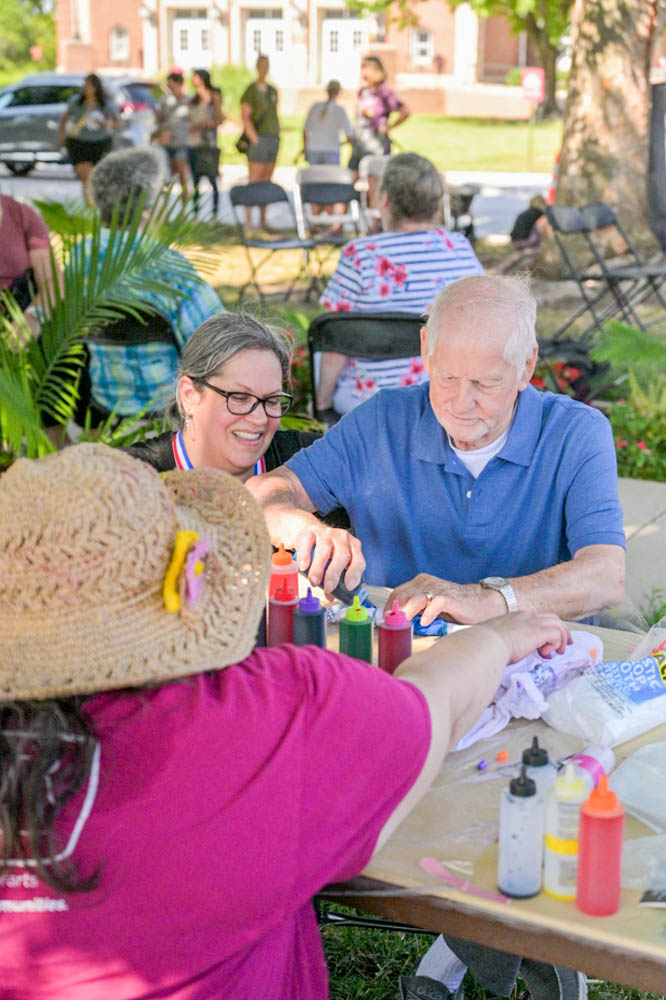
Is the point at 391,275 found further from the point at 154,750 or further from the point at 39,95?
the point at 39,95

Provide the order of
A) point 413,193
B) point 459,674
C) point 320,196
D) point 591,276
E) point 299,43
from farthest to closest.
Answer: point 299,43 → point 320,196 → point 591,276 → point 413,193 → point 459,674

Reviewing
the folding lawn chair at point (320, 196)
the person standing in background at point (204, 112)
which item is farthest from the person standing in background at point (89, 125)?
the folding lawn chair at point (320, 196)

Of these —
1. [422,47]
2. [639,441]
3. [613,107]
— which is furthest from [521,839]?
[422,47]

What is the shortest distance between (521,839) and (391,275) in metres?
3.76

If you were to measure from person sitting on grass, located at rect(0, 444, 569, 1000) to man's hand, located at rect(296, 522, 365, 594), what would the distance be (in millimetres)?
936

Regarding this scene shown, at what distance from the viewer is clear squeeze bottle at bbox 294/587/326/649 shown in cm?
231

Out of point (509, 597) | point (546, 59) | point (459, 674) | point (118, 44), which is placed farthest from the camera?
point (118, 44)

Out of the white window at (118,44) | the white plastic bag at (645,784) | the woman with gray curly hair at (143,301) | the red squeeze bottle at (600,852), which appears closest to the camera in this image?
the red squeeze bottle at (600,852)

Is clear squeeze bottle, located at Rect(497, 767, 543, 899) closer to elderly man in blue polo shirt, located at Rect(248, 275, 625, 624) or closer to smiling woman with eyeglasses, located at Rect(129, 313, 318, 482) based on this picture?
elderly man in blue polo shirt, located at Rect(248, 275, 625, 624)

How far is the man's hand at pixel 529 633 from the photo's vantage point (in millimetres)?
2111

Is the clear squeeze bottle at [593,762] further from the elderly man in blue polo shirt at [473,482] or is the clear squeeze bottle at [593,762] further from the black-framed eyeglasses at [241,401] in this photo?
the black-framed eyeglasses at [241,401]

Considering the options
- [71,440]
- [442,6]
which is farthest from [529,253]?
[442,6]

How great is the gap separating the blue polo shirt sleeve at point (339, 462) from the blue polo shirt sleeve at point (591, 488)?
1.84 feet

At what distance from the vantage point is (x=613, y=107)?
410 inches
